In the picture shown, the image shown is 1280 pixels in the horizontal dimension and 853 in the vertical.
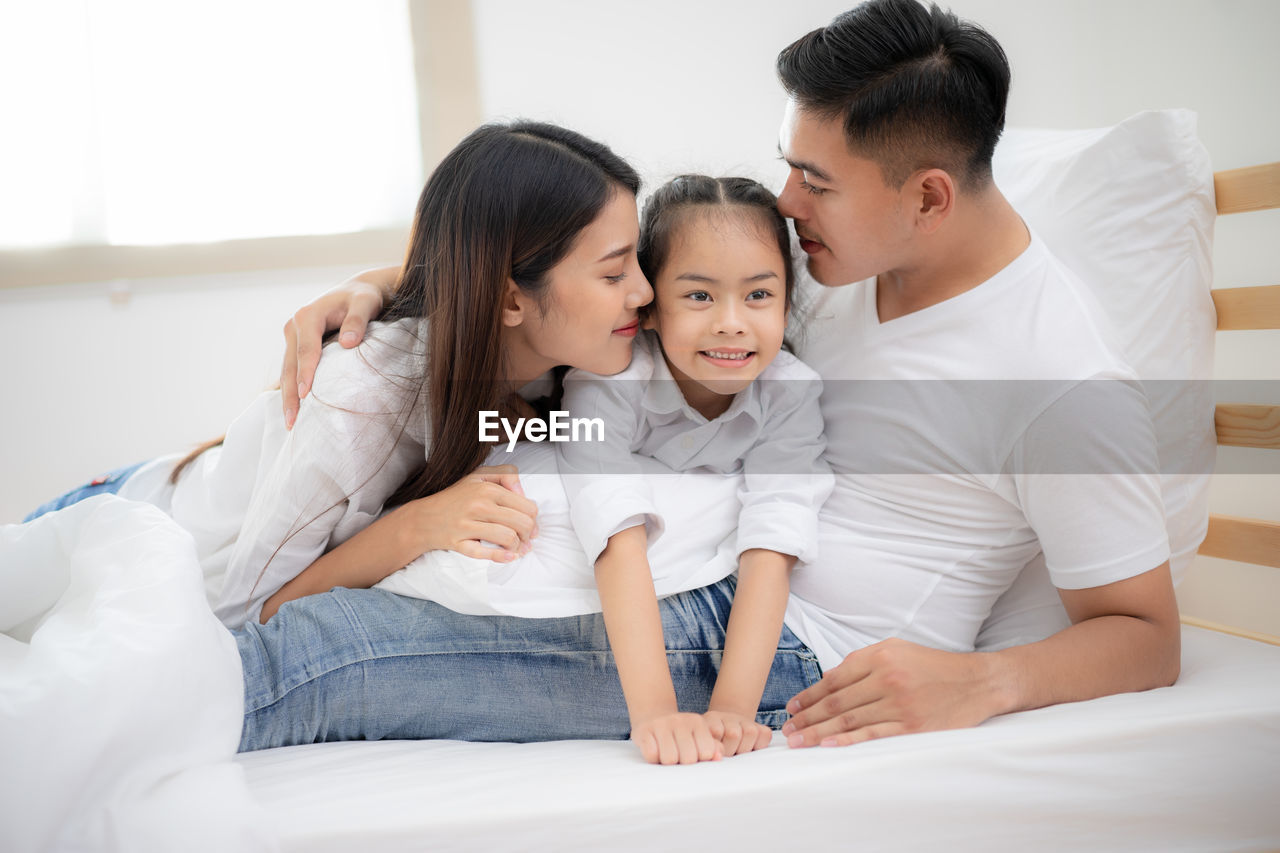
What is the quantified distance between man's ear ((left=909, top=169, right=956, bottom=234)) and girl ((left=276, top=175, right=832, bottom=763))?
171mm

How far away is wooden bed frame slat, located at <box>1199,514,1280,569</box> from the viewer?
1284mm

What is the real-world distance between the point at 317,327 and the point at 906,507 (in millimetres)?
779

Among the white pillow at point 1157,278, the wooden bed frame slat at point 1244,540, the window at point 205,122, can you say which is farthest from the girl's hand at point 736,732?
the window at point 205,122

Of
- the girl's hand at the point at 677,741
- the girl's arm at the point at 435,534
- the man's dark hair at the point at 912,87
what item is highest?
the man's dark hair at the point at 912,87

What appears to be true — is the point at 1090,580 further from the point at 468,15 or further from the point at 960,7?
the point at 468,15

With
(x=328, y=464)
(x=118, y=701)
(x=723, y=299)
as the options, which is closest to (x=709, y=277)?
(x=723, y=299)

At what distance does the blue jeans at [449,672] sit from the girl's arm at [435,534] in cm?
5

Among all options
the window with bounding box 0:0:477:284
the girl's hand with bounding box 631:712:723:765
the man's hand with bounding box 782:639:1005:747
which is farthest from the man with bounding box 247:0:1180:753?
the window with bounding box 0:0:477:284

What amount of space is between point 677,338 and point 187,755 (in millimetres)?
686

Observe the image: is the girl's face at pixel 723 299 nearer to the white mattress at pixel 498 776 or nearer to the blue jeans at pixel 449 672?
the blue jeans at pixel 449 672

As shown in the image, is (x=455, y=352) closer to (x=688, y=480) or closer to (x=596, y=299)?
(x=596, y=299)

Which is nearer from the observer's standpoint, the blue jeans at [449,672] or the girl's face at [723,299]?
the blue jeans at [449,672]

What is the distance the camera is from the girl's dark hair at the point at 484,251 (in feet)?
3.65

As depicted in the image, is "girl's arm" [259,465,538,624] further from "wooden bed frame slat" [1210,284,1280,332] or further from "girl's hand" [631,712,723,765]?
"wooden bed frame slat" [1210,284,1280,332]
